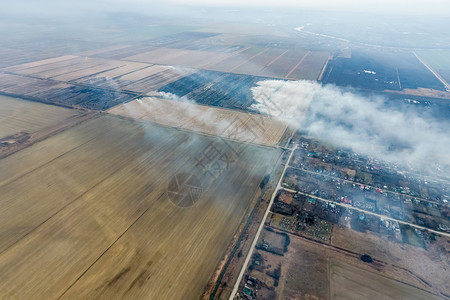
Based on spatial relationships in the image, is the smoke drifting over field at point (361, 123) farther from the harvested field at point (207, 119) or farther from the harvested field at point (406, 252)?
the harvested field at point (406, 252)

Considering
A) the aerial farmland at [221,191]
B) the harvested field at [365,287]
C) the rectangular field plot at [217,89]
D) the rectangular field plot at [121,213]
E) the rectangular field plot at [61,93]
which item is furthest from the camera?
the rectangular field plot at [217,89]

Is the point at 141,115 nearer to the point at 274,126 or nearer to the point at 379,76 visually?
the point at 274,126

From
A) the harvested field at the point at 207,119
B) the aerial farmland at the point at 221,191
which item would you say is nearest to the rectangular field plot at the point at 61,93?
the aerial farmland at the point at 221,191

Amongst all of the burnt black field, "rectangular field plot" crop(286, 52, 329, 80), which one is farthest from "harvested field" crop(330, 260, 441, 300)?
"rectangular field plot" crop(286, 52, 329, 80)

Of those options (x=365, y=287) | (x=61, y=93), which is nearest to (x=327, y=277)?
(x=365, y=287)

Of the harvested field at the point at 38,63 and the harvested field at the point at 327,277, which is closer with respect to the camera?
Result: the harvested field at the point at 327,277

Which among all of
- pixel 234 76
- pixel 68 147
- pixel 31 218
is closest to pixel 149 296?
pixel 31 218

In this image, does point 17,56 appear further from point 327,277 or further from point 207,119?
point 327,277
